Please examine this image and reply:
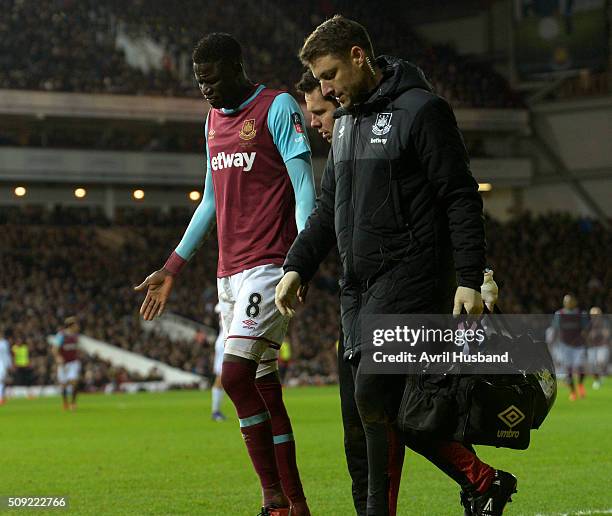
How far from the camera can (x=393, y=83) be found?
535 cm

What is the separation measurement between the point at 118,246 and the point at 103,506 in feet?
118

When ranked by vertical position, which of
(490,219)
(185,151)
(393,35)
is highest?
(393,35)

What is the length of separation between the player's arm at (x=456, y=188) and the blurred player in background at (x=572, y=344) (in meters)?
20.5

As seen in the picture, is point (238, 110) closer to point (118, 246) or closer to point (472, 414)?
point (472, 414)

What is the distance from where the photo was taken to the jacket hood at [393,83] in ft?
17.4

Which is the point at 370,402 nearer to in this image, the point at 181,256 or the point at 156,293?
the point at 156,293

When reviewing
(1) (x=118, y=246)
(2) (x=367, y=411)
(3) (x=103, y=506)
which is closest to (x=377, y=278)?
(2) (x=367, y=411)

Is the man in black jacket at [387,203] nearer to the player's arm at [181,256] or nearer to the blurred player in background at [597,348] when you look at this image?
the player's arm at [181,256]

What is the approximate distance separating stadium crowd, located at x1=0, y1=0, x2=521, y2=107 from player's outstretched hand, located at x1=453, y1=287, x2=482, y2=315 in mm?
40084

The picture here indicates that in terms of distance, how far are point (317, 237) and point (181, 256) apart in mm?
1695

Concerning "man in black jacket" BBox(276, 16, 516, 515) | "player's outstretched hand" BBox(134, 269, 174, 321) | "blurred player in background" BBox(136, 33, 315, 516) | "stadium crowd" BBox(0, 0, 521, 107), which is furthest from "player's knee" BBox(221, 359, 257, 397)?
"stadium crowd" BBox(0, 0, 521, 107)

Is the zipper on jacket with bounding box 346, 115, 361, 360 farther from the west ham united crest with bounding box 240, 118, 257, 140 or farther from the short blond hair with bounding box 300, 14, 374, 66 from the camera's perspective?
the west ham united crest with bounding box 240, 118, 257, 140

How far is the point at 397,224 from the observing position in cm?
522

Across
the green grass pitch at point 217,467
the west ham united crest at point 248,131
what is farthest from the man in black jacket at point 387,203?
the green grass pitch at point 217,467
